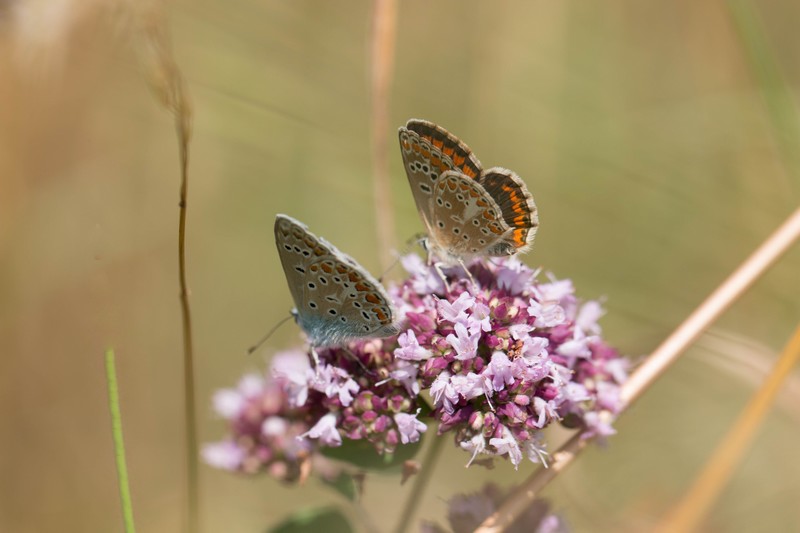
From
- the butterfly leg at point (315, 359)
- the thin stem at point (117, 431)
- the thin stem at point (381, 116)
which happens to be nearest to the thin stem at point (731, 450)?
the butterfly leg at point (315, 359)

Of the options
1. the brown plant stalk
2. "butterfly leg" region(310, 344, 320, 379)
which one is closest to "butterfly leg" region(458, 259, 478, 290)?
"butterfly leg" region(310, 344, 320, 379)

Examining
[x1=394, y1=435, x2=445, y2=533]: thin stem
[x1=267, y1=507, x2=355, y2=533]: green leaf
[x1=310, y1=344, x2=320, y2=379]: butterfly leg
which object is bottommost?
[x1=267, y1=507, x2=355, y2=533]: green leaf

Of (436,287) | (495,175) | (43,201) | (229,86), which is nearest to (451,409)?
(436,287)

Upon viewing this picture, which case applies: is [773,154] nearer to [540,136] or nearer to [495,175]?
[540,136]

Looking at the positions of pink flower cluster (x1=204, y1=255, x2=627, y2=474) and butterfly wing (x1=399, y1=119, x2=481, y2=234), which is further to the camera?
butterfly wing (x1=399, y1=119, x2=481, y2=234)

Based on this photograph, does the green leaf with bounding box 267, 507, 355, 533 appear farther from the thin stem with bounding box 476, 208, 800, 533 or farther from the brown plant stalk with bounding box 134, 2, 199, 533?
the thin stem with bounding box 476, 208, 800, 533

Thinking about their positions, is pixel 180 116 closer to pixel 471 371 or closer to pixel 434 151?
pixel 434 151

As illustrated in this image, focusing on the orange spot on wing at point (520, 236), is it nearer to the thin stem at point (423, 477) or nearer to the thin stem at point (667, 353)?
the thin stem at point (667, 353)
